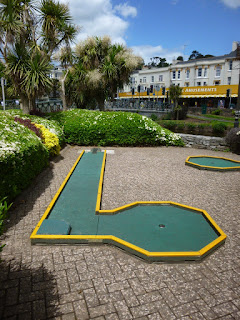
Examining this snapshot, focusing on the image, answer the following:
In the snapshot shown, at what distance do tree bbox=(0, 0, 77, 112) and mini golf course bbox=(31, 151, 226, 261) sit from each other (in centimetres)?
738

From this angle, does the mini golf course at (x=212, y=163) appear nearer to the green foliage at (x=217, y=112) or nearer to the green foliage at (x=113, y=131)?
the green foliage at (x=113, y=131)

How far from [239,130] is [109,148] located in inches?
270

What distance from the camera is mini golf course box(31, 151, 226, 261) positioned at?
14.0ft

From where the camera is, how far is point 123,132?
1321 cm

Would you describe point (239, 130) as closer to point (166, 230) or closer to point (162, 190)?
point (162, 190)

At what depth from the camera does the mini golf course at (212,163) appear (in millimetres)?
9250

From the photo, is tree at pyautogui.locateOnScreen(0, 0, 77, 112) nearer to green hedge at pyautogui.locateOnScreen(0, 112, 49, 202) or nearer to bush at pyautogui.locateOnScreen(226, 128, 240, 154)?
green hedge at pyautogui.locateOnScreen(0, 112, 49, 202)

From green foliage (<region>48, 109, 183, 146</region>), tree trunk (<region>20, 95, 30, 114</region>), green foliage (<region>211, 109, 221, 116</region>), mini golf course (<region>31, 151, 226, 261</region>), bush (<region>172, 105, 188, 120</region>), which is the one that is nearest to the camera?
mini golf course (<region>31, 151, 226, 261</region>)

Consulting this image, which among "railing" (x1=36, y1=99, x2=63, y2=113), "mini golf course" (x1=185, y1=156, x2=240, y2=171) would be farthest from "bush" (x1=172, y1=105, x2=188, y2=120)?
"mini golf course" (x1=185, y1=156, x2=240, y2=171)

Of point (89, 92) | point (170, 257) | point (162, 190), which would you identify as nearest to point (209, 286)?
point (170, 257)

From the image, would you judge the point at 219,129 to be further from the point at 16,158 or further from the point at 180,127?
the point at 16,158

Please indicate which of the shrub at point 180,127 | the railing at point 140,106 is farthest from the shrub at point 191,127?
the railing at point 140,106

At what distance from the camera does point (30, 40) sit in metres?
14.2

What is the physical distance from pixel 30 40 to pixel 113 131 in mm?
7637
